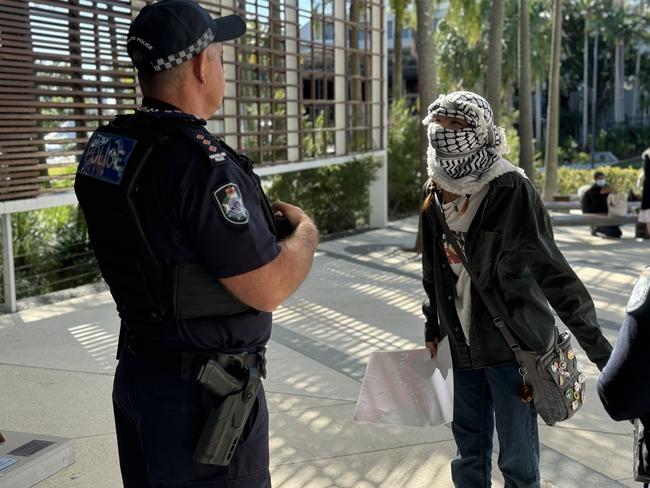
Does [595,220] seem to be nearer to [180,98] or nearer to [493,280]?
[493,280]

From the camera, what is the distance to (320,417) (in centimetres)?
443

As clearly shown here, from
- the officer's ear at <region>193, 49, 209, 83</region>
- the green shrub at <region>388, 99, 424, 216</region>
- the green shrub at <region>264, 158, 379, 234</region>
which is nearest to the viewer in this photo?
the officer's ear at <region>193, 49, 209, 83</region>

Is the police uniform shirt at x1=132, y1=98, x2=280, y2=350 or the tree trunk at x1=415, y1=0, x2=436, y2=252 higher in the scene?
the tree trunk at x1=415, y1=0, x2=436, y2=252

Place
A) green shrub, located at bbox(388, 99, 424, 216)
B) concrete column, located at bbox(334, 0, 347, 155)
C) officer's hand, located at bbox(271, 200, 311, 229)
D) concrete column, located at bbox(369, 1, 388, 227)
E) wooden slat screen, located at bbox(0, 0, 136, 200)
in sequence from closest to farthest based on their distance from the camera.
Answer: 1. officer's hand, located at bbox(271, 200, 311, 229)
2. wooden slat screen, located at bbox(0, 0, 136, 200)
3. concrete column, located at bbox(334, 0, 347, 155)
4. concrete column, located at bbox(369, 1, 388, 227)
5. green shrub, located at bbox(388, 99, 424, 216)

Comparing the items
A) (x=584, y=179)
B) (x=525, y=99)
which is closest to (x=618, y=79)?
(x=584, y=179)

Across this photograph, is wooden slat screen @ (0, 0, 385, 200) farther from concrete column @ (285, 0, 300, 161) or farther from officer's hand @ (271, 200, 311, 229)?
officer's hand @ (271, 200, 311, 229)

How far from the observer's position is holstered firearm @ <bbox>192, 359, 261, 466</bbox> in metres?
1.97

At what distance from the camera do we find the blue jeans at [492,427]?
9.17ft

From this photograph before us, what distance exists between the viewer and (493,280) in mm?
2783

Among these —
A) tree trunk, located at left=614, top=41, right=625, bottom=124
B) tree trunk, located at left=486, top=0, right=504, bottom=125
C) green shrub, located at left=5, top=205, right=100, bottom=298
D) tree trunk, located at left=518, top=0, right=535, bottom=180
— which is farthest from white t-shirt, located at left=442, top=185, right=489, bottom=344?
tree trunk, located at left=614, top=41, right=625, bottom=124

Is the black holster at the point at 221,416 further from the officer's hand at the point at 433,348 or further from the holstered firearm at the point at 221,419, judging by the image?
the officer's hand at the point at 433,348

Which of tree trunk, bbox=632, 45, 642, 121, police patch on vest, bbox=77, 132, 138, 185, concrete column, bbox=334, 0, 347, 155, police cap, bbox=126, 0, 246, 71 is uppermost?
tree trunk, bbox=632, 45, 642, 121

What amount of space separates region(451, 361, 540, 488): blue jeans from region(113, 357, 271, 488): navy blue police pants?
3.52ft

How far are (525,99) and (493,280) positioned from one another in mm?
→ 15794
